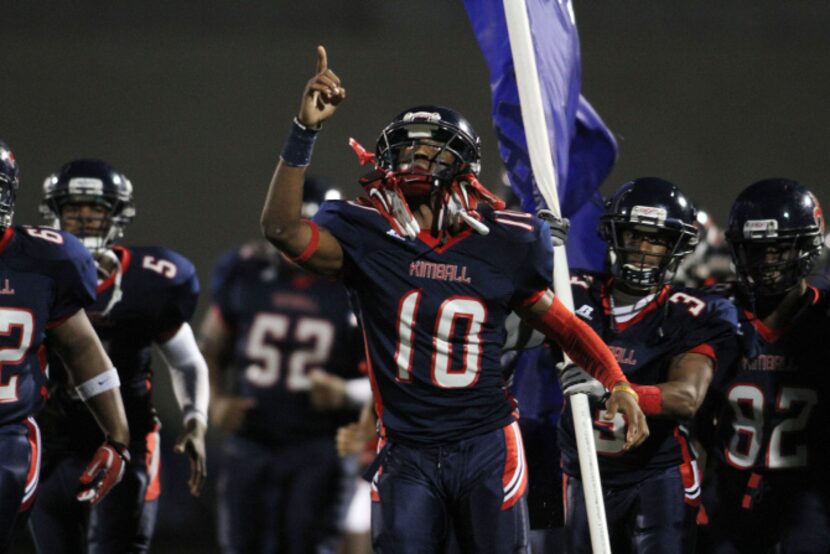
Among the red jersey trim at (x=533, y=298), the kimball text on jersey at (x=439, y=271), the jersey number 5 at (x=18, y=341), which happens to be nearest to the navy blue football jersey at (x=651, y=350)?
the red jersey trim at (x=533, y=298)

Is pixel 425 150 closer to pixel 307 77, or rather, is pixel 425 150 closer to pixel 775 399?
pixel 775 399

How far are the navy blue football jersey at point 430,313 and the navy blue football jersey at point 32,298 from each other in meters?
0.81

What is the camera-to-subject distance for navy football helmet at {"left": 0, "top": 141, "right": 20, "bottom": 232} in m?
3.90

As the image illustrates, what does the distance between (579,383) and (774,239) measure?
97 cm

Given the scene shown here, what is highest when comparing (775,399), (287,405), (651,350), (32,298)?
(32,298)

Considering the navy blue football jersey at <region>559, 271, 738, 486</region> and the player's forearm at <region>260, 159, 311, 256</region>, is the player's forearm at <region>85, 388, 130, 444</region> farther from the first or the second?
the navy blue football jersey at <region>559, 271, 738, 486</region>

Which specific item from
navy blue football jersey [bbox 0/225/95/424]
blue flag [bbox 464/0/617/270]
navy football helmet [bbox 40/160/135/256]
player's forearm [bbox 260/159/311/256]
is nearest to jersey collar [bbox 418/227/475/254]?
player's forearm [bbox 260/159/311/256]

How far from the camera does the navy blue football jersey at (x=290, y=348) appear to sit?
600 centimetres

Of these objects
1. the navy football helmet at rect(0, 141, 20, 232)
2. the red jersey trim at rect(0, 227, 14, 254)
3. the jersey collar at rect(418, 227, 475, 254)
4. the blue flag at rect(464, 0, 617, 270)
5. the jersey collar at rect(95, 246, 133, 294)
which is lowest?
the jersey collar at rect(95, 246, 133, 294)

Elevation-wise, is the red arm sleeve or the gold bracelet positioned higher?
the red arm sleeve

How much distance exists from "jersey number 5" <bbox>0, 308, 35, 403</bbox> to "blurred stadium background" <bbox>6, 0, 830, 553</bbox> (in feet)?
19.9

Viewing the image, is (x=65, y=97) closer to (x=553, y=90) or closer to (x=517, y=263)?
(x=553, y=90)

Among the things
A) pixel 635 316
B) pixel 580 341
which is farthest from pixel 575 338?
pixel 635 316

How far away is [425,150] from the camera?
3.64 meters
